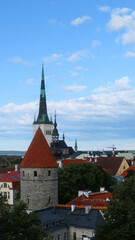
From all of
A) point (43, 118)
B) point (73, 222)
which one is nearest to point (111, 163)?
point (73, 222)

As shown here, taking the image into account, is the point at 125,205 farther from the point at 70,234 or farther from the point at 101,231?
the point at 70,234

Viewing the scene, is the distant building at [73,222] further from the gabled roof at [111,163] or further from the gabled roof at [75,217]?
the gabled roof at [111,163]

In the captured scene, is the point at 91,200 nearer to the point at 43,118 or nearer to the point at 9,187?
the point at 9,187

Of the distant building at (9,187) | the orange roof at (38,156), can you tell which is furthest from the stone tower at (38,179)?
the distant building at (9,187)

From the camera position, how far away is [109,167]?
111 meters

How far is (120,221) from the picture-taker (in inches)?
1168

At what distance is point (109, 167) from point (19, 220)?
3367 inches

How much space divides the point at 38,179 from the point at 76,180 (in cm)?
1516

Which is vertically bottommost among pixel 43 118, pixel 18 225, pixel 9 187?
pixel 18 225

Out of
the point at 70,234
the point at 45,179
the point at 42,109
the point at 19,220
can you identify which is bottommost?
the point at 70,234

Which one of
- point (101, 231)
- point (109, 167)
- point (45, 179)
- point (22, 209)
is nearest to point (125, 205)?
point (101, 231)

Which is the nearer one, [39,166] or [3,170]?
[39,166]

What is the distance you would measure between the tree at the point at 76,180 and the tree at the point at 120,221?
1057 inches

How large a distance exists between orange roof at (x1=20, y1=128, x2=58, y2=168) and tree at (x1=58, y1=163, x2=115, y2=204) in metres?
10.6
